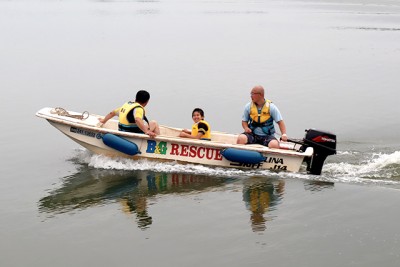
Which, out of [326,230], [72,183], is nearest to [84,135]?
[72,183]

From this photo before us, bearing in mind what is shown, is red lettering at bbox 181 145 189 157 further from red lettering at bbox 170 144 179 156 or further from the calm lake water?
the calm lake water

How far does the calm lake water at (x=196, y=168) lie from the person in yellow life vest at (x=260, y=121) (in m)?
0.79

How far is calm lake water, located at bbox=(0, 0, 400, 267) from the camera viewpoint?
9820 millimetres

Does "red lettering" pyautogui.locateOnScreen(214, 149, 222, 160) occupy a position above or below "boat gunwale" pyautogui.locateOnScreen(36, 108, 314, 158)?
below

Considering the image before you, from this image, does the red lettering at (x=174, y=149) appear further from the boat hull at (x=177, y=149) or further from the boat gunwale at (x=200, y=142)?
the boat gunwale at (x=200, y=142)

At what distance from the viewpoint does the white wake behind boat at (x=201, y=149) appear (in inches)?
513

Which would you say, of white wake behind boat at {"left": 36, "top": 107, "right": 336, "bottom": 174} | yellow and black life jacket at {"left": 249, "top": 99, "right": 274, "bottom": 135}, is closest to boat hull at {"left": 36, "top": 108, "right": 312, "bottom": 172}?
white wake behind boat at {"left": 36, "top": 107, "right": 336, "bottom": 174}

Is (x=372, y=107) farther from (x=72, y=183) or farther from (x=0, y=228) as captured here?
(x=0, y=228)

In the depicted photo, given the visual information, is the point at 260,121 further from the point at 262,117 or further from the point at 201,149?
the point at 201,149

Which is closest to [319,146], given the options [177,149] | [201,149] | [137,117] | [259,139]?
[259,139]

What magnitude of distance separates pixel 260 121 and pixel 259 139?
38cm

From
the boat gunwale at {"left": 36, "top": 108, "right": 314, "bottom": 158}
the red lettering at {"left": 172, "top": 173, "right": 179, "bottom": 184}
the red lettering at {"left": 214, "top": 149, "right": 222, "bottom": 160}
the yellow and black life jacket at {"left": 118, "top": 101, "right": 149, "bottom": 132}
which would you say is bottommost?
the red lettering at {"left": 172, "top": 173, "right": 179, "bottom": 184}

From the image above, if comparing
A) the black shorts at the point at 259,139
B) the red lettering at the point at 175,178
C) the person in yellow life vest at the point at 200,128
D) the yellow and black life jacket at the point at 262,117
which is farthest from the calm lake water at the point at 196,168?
the yellow and black life jacket at the point at 262,117

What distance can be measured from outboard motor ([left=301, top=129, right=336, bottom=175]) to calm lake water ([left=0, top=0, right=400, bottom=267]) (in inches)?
11.5
